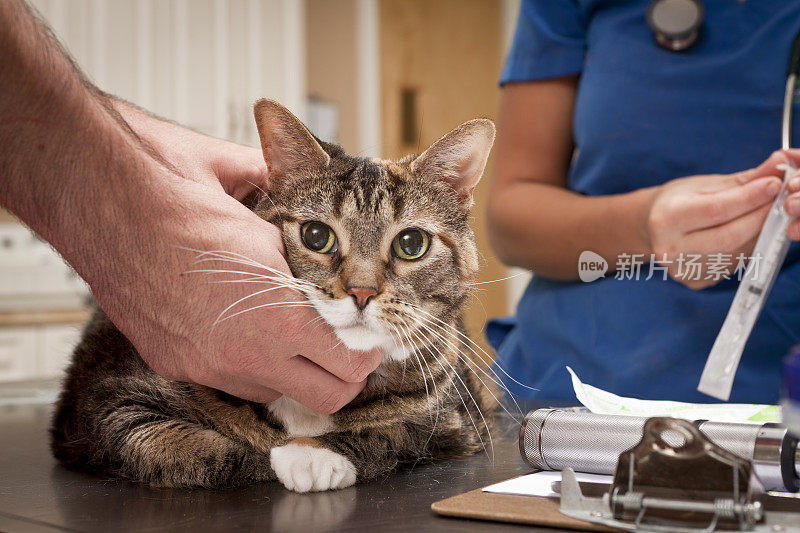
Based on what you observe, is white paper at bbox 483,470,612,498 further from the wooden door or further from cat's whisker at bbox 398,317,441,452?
the wooden door

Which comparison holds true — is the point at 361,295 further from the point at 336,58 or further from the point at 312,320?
the point at 336,58

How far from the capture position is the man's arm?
619mm

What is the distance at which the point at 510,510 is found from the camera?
561mm

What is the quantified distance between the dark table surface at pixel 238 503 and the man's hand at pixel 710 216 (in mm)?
406

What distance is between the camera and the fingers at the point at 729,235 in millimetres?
1000

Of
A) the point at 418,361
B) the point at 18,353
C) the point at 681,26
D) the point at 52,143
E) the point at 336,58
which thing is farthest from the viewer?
the point at 336,58

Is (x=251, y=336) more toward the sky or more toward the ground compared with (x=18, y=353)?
more toward the sky

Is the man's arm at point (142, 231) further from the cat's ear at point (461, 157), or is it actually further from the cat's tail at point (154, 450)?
the cat's ear at point (461, 157)

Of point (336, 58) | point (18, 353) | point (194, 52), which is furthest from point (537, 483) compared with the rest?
point (336, 58)

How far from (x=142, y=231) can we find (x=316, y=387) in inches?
8.3

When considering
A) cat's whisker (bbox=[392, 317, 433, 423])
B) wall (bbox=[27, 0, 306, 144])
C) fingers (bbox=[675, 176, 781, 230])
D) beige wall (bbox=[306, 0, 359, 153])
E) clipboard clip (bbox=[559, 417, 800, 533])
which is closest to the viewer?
clipboard clip (bbox=[559, 417, 800, 533])

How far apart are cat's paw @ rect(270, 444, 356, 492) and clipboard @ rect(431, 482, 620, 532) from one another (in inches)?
5.5

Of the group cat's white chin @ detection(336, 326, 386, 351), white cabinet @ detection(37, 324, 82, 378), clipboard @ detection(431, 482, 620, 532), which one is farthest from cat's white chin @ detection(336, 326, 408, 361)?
white cabinet @ detection(37, 324, 82, 378)

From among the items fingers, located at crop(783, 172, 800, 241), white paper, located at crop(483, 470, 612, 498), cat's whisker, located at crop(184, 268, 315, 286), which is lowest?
white paper, located at crop(483, 470, 612, 498)
